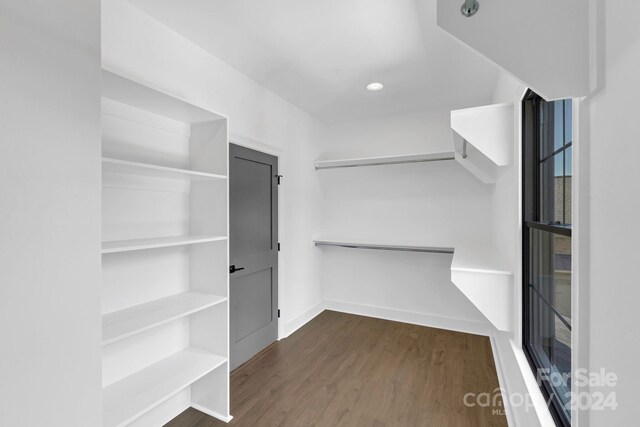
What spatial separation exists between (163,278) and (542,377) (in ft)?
7.36

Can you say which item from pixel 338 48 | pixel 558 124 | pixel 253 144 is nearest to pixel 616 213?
pixel 558 124

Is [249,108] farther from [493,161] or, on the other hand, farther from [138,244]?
[493,161]

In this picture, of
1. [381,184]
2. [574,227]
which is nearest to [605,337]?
[574,227]

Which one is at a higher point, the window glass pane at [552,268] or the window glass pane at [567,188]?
the window glass pane at [567,188]

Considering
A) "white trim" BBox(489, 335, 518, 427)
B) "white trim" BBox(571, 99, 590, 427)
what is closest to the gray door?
"white trim" BBox(489, 335, 518, 427)

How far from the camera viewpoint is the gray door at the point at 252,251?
257 cm

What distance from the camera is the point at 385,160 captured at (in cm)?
341

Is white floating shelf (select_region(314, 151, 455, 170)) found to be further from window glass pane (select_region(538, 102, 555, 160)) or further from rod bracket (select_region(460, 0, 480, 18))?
rod bracket (select_region(460, 0, 480, 18))

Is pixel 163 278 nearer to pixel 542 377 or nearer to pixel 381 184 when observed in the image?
pixel 542 377

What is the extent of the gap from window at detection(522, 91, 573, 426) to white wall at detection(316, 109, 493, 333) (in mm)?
1582

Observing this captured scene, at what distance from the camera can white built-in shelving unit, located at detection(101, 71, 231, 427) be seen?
1599mm

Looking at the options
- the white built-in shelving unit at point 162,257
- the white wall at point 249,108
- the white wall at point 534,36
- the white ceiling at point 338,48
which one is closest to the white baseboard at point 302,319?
the white wall at point 249,108

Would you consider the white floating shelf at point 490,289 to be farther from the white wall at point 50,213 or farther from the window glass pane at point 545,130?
the white wall at point 50,213

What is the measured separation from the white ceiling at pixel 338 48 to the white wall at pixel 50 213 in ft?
3.07
